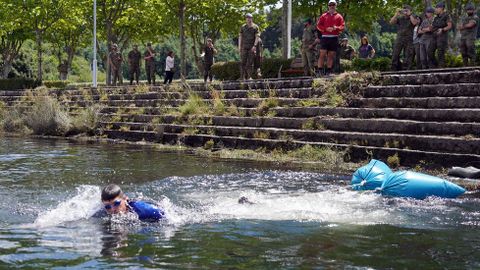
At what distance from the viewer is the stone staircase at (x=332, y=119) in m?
12.6

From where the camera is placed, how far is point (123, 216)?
8031 millimetres

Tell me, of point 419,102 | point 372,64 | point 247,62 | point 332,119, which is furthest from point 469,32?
point 247,62

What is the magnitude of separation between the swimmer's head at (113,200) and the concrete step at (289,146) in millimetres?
6628

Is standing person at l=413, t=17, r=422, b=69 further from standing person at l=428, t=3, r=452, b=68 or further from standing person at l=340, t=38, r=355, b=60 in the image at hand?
standing person at l=340, t=38, r=355, b=60

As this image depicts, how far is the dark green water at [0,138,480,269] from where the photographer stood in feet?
20.8

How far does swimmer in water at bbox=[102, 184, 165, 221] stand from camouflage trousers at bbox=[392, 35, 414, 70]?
10.8 meters

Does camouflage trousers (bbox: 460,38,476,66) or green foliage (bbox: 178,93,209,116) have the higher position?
camouflage trousers (bbox: 460,38,476,66)

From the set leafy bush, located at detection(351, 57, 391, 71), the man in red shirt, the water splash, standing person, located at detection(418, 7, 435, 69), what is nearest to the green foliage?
the man in red shirt

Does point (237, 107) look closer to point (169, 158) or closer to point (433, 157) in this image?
point (169, 158)

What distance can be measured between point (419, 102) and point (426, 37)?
2.79 metres

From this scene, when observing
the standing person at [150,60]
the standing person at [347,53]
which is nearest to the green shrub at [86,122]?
the standing person at [150,60]

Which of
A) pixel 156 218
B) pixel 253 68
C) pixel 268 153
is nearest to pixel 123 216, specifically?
pixel 156 218

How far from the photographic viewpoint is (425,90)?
14070 millimetres

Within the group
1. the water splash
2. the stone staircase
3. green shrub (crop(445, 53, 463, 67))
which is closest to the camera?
the water splash
